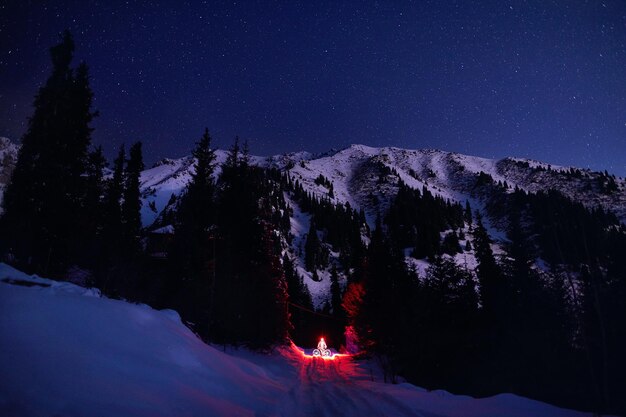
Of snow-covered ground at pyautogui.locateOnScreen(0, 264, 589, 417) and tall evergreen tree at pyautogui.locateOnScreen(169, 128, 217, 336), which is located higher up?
tall evergreen tree at pyautogui.locateOnScreen(169, 128, 217, 336)

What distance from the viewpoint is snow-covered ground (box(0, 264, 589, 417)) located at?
197 inches

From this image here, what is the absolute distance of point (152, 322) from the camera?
9.75 metres

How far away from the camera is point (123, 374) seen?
646 centimetres

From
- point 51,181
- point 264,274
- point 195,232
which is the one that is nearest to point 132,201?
point 195,232

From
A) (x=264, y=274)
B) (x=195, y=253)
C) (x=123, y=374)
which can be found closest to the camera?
(x=123, y=374)

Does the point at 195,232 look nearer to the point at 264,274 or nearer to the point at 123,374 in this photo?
the point at 264,274

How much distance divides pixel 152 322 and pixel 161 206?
13405 centimetres

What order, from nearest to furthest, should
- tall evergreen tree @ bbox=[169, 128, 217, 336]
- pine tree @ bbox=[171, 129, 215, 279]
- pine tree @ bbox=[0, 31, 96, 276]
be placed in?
pine tree @ bbox=[0, 31, 96, 276], tall evergreen tree @ bbox=[169, 128, 217, 336], pine tree @ bbox=[171, 129, 215, 279]

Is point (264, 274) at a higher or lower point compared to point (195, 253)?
lower

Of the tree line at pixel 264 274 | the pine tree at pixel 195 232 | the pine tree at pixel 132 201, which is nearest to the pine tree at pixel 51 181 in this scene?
the tree line at pixel 264 274

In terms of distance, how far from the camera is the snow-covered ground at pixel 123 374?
5.00m

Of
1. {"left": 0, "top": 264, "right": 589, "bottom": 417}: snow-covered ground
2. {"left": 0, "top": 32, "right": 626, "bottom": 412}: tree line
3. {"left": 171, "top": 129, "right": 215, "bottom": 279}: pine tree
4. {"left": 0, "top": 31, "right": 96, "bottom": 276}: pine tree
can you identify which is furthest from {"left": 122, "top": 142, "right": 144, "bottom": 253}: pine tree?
{"left": 0, "top": 264, "right": 589, "bottom": 417}: snow-covered ground

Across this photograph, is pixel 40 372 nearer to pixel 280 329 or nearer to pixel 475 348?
pixel 280 329

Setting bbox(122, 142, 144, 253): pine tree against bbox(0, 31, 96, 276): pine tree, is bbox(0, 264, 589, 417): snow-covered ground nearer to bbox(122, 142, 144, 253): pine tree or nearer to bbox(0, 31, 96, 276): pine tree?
bbox(0, 31, 96, 276): pine tree
